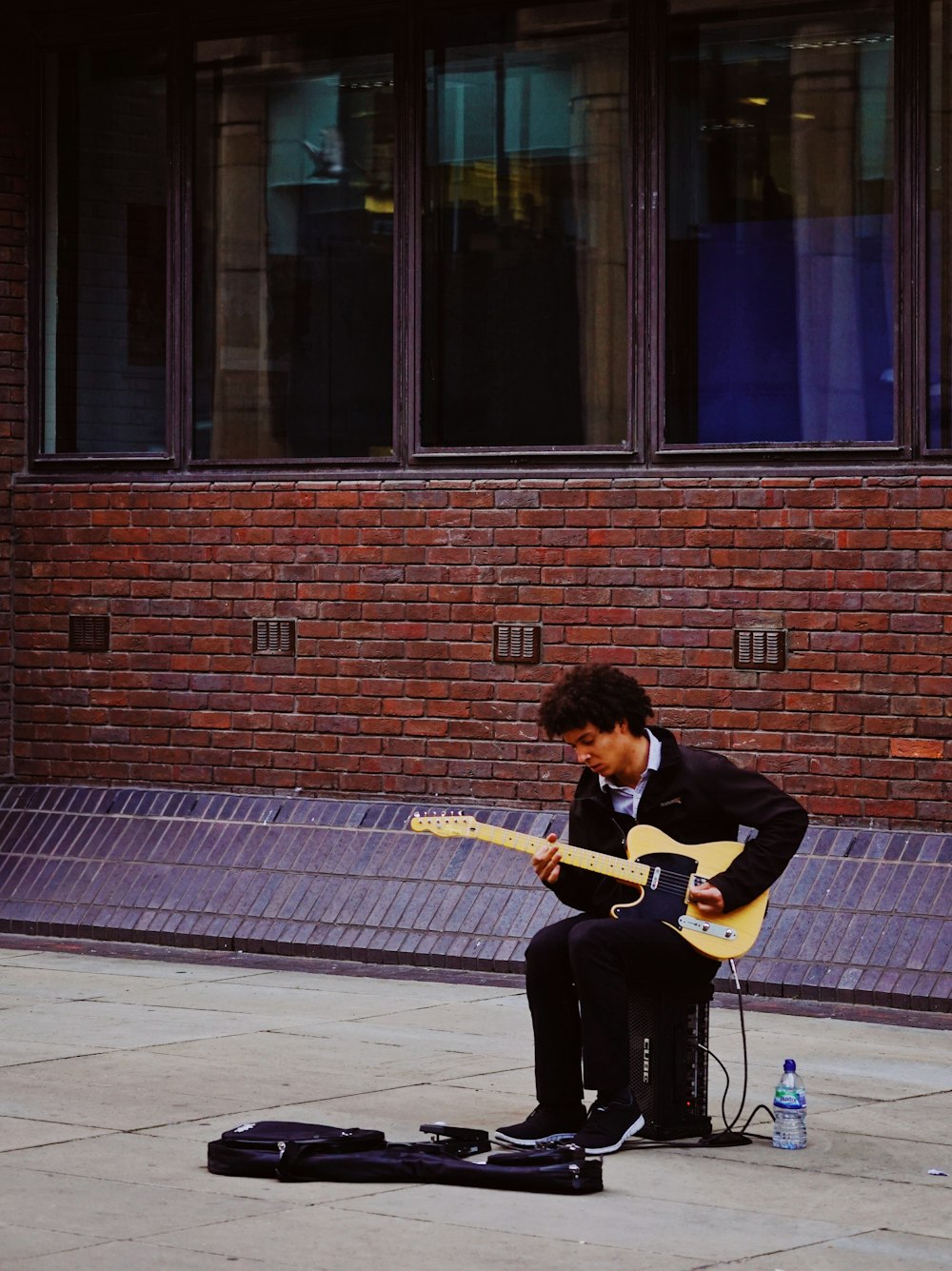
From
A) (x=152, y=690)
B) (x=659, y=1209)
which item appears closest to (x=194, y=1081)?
(x=659, y=1209)

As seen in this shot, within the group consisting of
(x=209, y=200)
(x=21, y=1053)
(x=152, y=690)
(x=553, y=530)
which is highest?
(x=209, y=200)

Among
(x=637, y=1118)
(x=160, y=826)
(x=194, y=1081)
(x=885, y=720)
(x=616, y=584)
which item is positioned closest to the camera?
(x=637, y=1118)

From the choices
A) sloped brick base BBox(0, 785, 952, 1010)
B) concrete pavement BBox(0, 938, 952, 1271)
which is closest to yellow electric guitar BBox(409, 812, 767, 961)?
concrete pavement BBox(0, 938, 952, 1271)

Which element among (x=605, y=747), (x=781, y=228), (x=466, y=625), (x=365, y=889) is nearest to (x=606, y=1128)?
(x=605, y=747)

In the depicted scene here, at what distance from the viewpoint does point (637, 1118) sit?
6867mm

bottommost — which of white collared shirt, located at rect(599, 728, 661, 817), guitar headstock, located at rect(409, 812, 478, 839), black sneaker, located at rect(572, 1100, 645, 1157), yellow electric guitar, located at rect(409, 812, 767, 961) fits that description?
black sneaker, located at rect(572, 1100, 645, 1157)

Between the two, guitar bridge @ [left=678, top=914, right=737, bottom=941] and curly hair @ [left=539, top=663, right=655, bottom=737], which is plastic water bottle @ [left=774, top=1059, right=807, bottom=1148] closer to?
guitar bridge @ [left=678, top=914, right=737, bottom=941]

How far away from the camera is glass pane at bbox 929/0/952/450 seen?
404 inches

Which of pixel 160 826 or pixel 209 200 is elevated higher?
pixel 209 200

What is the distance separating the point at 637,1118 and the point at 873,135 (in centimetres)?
517

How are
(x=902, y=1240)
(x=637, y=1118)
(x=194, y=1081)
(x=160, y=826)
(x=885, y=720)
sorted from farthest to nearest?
(x=160, y=826) → (x=885, y=720) → (x=194, y=1081) → (x=637, y=1118) → (x=902, y=1240)

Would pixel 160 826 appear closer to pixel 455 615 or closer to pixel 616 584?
pixel 455 615

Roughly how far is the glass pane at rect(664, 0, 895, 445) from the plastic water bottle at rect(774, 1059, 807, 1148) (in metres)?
4.19

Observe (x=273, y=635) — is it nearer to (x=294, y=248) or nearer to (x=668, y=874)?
(x=294, y=248)
